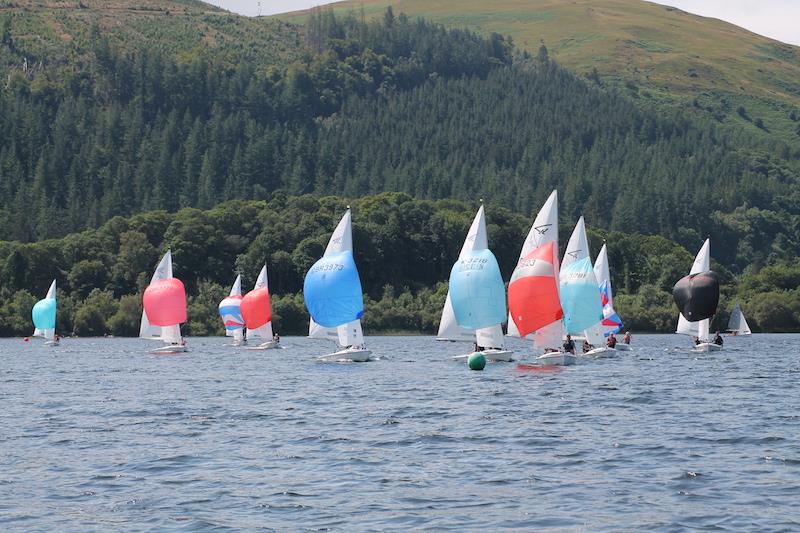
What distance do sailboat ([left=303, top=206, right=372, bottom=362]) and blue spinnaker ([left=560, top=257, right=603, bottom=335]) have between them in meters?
14.0

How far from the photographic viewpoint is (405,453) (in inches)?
1618

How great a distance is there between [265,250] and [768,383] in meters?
125

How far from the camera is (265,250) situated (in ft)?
623

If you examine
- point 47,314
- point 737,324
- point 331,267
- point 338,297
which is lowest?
point 47,314

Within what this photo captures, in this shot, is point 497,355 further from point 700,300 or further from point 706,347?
point 706,347

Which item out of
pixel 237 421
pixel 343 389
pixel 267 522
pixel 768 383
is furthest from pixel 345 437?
pixel 768 383

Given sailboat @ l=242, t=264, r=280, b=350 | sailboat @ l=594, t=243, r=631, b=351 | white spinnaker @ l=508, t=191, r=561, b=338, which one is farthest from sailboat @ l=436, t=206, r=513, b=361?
sailboat @ l=242, t=264, r=280, b=350

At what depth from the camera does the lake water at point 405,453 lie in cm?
3173

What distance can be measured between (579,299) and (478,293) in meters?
10.5

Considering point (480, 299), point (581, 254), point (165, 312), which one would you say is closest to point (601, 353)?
point (581, 254)

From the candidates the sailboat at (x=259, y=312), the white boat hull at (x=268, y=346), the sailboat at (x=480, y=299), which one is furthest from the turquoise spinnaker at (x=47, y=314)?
the sailboat at (x=480, y=299)

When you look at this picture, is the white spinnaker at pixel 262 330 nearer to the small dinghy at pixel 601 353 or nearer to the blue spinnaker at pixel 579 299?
the small dinghy at pixel 601 353

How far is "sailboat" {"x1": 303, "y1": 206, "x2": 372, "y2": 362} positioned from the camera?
282 feet

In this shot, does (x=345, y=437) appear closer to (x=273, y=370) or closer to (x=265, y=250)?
(x=273, y=370)
